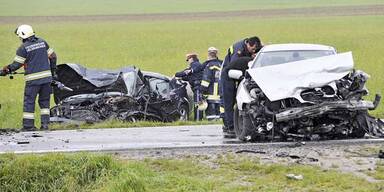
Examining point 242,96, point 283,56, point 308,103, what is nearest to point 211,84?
point 283,56

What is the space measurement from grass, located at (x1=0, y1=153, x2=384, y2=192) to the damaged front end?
108 cm

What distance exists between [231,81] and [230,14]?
60.1 m

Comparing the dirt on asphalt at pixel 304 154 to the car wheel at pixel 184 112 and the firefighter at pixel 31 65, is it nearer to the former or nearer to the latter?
the firefighter at pixel 31 65

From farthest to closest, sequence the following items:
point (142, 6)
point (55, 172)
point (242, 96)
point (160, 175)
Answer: point (142, 6), point (242, 96), point (55, 172), point (160, 175)

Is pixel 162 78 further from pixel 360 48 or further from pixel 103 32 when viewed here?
pixel 103 32

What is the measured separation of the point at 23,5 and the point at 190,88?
70.5 metres

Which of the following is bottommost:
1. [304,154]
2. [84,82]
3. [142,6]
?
[304,154]

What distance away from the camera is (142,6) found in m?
84.9

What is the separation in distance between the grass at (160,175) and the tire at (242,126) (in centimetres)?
117

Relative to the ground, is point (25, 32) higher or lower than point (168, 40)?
lower

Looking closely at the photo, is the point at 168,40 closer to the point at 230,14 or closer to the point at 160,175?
the point at 230,14

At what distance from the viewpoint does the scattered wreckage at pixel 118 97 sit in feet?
45.6

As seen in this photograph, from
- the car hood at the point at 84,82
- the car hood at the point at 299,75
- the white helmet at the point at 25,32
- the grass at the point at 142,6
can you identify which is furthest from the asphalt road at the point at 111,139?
the grass at the point at 142,6

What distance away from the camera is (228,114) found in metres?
11.6
